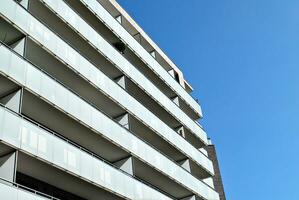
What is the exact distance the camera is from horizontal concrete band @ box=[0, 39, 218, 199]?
2112 centimetres

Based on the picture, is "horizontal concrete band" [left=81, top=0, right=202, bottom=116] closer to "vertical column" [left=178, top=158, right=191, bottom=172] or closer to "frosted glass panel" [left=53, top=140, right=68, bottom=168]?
"vertical column" [left=178, top=158, right=191, bottom=172]

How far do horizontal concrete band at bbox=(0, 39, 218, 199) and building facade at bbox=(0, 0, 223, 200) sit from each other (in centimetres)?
6

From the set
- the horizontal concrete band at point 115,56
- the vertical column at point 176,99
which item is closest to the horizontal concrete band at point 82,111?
the horizontal concrete band at point 115,56

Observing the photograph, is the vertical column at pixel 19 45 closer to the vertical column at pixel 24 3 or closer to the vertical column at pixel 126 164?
the vertical column at pixel 24 3

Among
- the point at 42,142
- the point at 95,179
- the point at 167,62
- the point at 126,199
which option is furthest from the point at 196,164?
the point at 42,142

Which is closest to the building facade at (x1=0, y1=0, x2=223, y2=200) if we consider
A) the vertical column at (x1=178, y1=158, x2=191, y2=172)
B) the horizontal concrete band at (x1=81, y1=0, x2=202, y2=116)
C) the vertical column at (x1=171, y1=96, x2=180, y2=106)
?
the horizontal concrete band at (x1=81, y1=0, x2=202, y2=116)

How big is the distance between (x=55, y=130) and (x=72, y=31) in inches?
287

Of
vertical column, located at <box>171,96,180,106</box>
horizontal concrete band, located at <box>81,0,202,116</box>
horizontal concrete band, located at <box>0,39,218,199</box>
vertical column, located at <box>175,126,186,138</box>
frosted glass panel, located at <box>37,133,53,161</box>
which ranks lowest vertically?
frosted glass panel, located at <box>37,133,53,161</box>

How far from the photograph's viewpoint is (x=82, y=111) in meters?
25.2

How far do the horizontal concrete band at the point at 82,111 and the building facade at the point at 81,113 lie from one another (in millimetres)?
61

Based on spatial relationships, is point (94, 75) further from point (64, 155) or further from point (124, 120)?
point (64, 155)

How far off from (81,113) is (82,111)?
20cm

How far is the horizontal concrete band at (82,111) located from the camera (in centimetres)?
2112

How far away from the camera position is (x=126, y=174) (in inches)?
1059
